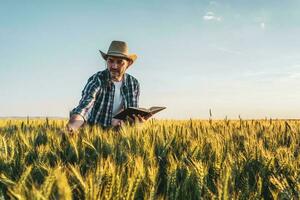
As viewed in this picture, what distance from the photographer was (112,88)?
6.07m

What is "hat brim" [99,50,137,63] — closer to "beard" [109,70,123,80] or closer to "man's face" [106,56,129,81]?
"man's face" [106,56,129,81]

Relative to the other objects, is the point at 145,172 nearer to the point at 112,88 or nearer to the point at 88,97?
the point at 88,97

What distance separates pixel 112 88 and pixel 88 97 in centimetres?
70

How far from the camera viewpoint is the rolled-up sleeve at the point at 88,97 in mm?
5090

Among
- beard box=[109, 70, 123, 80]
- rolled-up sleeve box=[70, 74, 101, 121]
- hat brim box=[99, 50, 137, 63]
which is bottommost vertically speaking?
rolled-up sleeve box=[70, 74, 101, 121]

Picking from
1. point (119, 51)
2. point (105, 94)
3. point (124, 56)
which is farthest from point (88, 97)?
point (119, 51)

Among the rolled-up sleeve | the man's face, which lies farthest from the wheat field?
the man's face

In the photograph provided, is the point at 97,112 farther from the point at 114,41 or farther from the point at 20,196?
the point at 20,196

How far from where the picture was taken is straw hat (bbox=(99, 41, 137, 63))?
5770 mm

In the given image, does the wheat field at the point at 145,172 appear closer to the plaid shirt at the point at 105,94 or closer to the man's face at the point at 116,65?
the plaid shirt at the point at 105,94

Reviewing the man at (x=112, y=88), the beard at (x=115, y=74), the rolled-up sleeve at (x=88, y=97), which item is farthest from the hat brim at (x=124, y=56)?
the rolled-up sleeve at (x=88, y=97)

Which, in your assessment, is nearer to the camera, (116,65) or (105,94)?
(116,65)

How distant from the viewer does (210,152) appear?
2283 millimetres

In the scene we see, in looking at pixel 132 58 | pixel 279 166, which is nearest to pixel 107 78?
pixel 132 58
